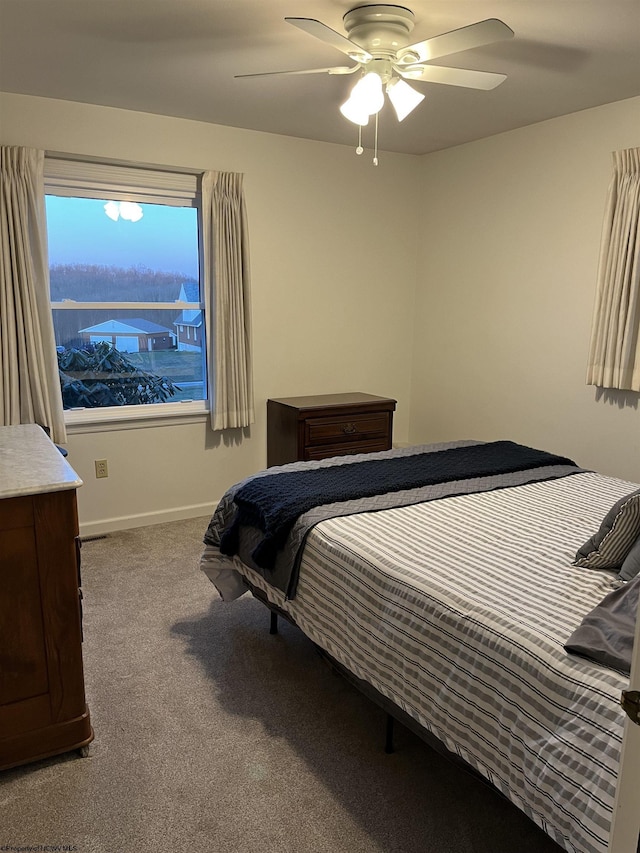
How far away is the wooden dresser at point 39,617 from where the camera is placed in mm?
1885

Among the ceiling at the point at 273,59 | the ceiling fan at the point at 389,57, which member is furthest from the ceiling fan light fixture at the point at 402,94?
the ceiling at the point at 273,59

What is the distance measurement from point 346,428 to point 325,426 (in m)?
0.16

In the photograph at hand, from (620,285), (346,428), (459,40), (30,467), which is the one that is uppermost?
Result: (459,40)

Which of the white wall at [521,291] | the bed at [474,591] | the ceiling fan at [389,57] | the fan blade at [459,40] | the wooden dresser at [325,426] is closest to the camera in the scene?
the bed at [474,591]

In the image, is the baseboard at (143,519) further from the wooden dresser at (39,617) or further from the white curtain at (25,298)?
the wooden dresser at (39,617)

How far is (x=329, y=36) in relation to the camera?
2.16 meters

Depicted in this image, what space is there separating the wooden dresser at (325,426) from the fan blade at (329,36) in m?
2.07

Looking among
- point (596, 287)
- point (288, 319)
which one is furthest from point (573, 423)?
point (288, 319)

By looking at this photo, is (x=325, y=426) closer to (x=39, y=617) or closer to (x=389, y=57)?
(x=389, y=57)

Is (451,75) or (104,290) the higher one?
(451,75)

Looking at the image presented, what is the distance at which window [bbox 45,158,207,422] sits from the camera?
3738 mm

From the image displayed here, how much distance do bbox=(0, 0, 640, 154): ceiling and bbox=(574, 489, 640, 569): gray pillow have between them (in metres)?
1.76

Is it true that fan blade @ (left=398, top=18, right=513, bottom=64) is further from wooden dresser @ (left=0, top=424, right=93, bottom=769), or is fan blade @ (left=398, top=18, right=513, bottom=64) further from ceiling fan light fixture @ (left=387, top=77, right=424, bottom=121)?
wooden dresser @ (left=0, top=424, right=93, bottom=769)

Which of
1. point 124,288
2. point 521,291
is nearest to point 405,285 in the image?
point 521,291
